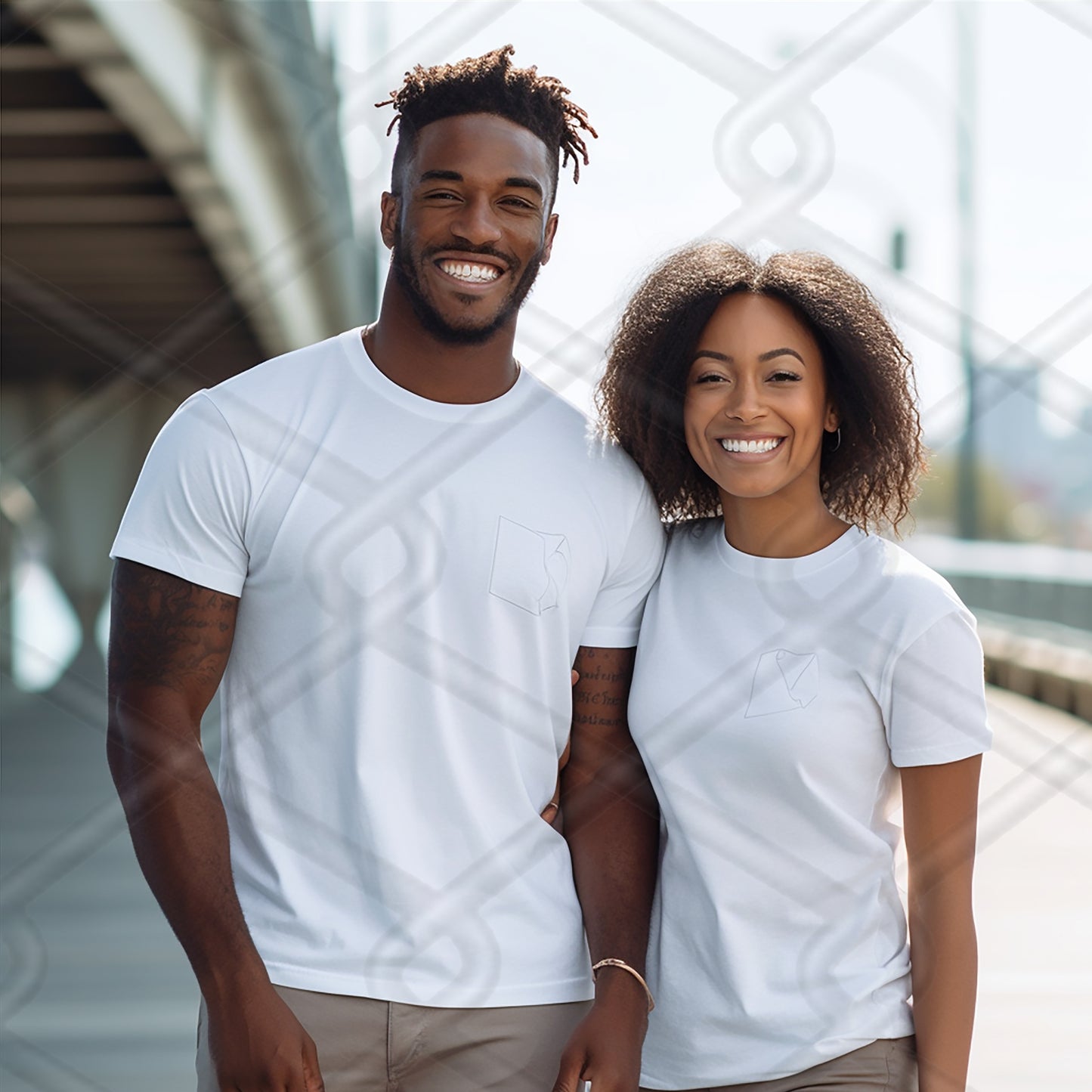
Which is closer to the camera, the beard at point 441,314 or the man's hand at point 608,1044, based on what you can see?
the man's hand at point 608,1044

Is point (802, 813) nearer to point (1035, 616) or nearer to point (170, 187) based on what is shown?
point (170, 187)

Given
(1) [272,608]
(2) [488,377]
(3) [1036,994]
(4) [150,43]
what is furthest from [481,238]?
(3) [1036,994]

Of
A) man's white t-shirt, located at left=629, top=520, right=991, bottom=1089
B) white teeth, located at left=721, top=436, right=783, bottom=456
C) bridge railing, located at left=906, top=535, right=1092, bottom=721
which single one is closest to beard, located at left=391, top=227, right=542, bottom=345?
white teeth, located at left=721, top=436, right=783, bottom=456

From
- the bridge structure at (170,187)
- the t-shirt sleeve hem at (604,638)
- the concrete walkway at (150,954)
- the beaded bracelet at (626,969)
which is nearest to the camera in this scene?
the beaded bracelet at (626,969)

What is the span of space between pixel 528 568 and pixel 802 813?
0.33 metres

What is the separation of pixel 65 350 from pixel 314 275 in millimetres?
3472

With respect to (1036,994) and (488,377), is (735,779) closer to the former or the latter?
(488,377)

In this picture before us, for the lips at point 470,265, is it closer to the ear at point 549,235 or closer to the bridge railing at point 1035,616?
the ear at point 549,235

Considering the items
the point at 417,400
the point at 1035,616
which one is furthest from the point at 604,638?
the point at 1035,616

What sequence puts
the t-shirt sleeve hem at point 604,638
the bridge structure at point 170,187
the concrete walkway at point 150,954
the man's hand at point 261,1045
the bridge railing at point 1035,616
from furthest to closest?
the bridge railing at point 1035,616, the bridge structure at point 170,187, the concrete walkway at point 150,954, the t-shirt sleeve hem at point 604,638, the man's hand at point 261,1045

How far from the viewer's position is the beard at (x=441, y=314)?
1.44 m

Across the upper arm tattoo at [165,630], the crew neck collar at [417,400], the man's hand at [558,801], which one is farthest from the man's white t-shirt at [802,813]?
the upper arm tattoo at [165,630]

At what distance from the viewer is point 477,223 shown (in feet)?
4.63

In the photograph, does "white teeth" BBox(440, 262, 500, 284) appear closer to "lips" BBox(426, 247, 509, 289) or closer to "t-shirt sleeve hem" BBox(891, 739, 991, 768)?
"lips" BBox(426, 247, 509, 289)
